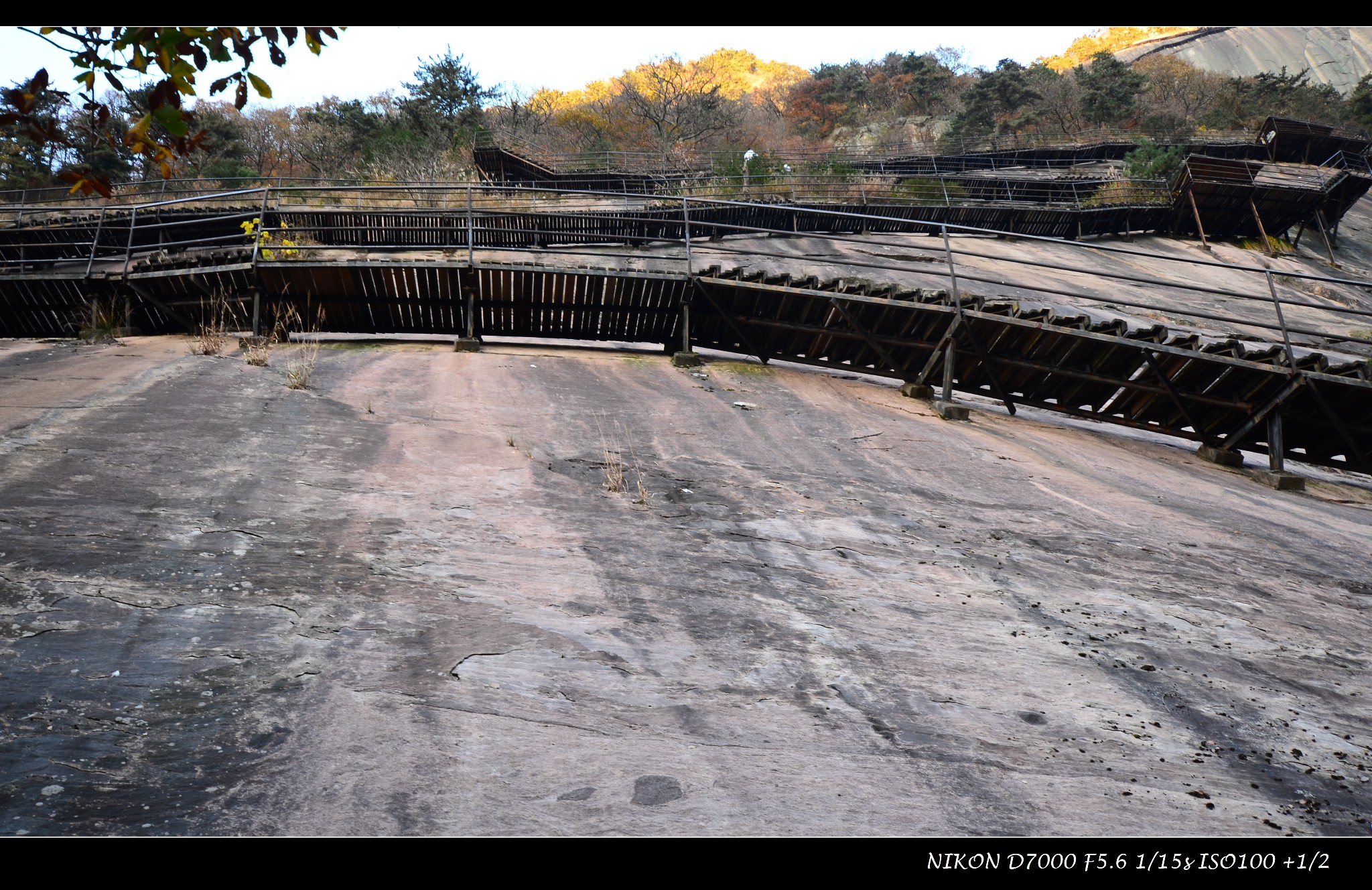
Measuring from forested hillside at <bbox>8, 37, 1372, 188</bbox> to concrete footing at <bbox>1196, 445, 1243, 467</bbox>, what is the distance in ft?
98.2

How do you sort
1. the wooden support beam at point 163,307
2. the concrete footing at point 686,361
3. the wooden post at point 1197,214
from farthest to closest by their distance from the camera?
the wooden post at point 1197,214 < the wooden support beam at point 163,307 < the concrete footing at point 686,361

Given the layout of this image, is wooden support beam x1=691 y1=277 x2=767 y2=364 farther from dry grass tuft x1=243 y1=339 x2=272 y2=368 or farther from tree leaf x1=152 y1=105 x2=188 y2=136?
tree leaf x1=152 y1=105 x2=188 y2=136

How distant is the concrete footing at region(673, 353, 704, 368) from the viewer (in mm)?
12477

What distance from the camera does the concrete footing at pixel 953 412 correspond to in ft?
36.9

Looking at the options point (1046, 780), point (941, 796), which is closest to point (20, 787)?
point (941, 796)

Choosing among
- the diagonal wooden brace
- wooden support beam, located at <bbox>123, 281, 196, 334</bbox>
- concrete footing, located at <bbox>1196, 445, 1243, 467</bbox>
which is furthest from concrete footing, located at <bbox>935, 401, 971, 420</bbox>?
wooden support beam, located at <bbox>123, 281, 196, 334</bbox>

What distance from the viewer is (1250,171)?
1117 inches

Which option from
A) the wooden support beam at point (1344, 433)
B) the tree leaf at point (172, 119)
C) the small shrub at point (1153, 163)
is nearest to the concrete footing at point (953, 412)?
the wooden support beam at point (1344, 433)

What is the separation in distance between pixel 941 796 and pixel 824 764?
0.49 metres

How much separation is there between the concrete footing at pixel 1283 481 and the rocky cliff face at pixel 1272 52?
69869mm

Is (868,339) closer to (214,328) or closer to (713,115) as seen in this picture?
(214,328)

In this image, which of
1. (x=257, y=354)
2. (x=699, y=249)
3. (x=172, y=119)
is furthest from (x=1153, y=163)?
(x=172, y=119)

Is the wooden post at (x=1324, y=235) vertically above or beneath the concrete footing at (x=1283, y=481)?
above

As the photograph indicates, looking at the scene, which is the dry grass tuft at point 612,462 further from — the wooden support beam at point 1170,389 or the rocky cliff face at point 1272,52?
the rocky cliff face at point 1272,52
